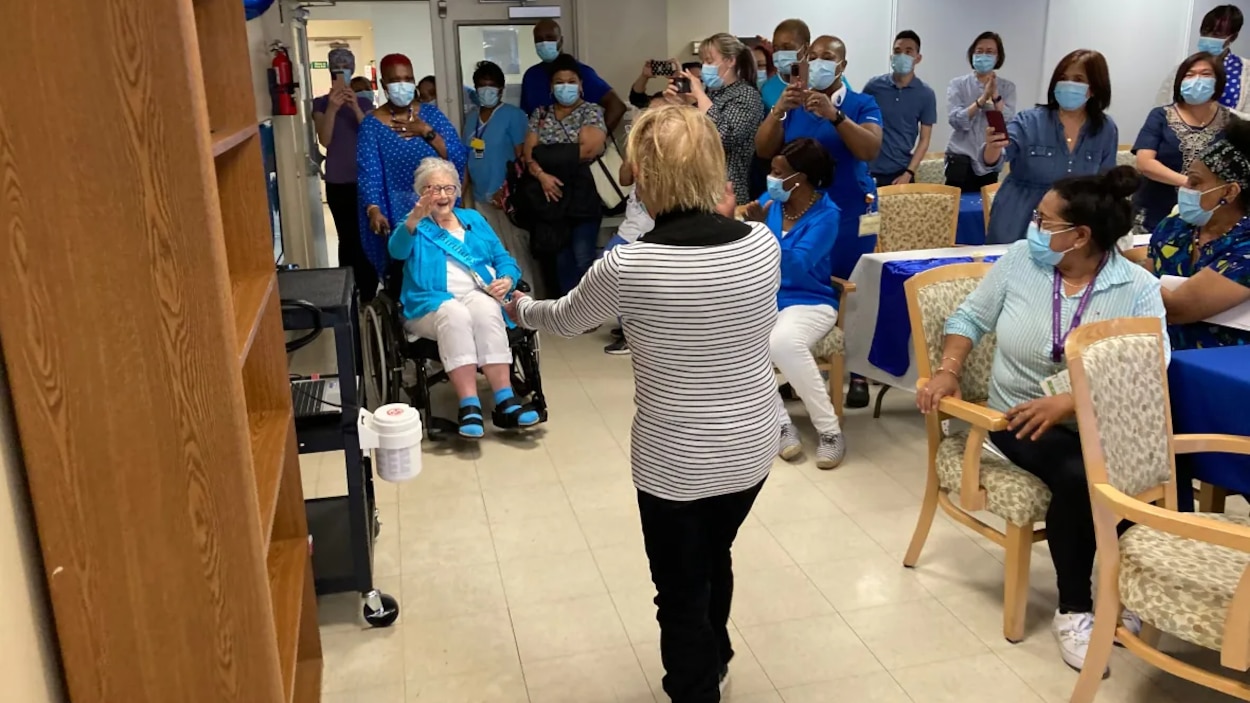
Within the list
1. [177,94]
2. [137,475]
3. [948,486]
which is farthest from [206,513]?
[948,486]

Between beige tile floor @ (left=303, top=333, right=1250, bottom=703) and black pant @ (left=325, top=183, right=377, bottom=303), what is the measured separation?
4.90ft

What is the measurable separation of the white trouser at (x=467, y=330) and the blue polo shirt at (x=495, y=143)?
5.06 feet

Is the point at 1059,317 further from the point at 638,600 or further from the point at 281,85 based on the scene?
the point at 281,85

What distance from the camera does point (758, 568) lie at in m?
2.86

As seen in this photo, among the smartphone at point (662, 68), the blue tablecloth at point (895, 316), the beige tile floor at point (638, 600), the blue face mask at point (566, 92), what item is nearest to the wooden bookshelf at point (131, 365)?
the beige tile floor at point (638, 600)

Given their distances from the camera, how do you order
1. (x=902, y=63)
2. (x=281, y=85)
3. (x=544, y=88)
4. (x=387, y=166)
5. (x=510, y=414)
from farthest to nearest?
(x=902, y=63) < (x=544, y=88) < (x=387, y=166) < (x=281, y=85) < (x=510, y=414)

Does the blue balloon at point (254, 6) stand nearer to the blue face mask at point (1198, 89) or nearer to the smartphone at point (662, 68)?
the smartphone at point (662, 68)

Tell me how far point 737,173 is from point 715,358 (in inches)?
122

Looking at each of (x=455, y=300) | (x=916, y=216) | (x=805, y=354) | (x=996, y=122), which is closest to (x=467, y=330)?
(x=455, y=300)

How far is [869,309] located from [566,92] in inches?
83.6

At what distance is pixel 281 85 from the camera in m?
4.18

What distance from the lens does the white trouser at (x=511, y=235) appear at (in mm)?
5422

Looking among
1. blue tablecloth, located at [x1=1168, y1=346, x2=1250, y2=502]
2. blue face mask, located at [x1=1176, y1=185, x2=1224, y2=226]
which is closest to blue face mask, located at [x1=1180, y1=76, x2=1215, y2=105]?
blue face mask, located at [x1=1176, y1=185, x2=1224, y2=226]

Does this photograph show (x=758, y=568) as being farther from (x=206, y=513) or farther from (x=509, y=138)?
(x=509, y=138)
